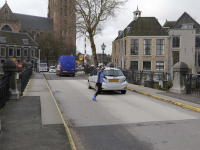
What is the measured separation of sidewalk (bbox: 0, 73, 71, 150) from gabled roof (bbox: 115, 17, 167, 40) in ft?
107

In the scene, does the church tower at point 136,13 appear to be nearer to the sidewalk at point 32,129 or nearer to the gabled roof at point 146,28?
the gabled roof at point 146,28

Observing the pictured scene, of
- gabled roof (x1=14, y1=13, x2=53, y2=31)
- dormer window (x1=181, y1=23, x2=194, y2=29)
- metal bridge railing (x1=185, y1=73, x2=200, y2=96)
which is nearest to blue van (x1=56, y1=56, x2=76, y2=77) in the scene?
metal bridge railing (x1=185, y1=73, x2=200, y2=96)

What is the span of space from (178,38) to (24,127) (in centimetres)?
3860

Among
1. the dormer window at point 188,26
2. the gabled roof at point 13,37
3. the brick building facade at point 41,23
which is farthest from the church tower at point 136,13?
the gabled roof at point 13,37

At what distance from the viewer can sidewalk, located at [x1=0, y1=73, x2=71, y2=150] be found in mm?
4430

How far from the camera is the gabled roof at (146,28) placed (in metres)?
38.4

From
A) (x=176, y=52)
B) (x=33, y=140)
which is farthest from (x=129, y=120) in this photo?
(x=176, y=52)

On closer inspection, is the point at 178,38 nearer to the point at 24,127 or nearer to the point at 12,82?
the point at 12,82

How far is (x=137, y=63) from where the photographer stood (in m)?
38.2

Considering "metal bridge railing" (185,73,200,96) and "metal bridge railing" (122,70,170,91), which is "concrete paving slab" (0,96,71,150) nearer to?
"metal bridge railing" (185,73,200,96)

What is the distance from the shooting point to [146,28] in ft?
127

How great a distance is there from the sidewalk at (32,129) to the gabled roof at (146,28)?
32.6 meters

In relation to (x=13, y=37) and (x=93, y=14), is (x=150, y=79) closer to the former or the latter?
(x=93, y=14)

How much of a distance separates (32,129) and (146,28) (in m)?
35.7
